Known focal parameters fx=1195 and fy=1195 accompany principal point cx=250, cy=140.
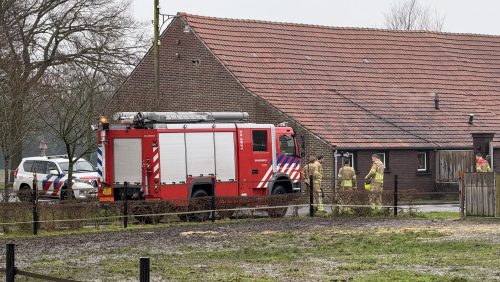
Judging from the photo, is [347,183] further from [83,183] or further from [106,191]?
[83,183]

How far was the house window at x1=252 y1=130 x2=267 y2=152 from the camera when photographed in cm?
3522

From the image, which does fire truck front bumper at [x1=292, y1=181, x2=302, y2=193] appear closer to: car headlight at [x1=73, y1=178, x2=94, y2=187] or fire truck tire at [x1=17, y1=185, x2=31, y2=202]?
car headlight at [x1=73, y1=178, x2=94, y2=187]

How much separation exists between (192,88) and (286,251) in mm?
29410

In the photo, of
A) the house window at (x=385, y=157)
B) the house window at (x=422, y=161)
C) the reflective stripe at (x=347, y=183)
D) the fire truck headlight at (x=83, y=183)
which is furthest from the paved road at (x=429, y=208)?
the fire truck headlight at (x=83, y=183)

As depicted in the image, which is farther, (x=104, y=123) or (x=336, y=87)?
(x=336, y=87)

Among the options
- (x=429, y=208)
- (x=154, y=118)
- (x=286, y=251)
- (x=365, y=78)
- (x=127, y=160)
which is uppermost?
(x=365, y=78)

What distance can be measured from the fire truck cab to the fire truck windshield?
3.14ft

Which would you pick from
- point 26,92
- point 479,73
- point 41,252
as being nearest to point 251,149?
point 26,92

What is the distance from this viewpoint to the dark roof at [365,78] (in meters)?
48.2

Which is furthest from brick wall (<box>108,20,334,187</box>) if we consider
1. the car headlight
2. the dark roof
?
the car headlight

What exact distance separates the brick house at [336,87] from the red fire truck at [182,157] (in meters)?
9.22

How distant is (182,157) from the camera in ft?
108

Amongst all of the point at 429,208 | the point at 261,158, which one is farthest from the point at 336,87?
the point at 261,158

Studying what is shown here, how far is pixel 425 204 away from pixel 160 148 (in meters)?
13.3
